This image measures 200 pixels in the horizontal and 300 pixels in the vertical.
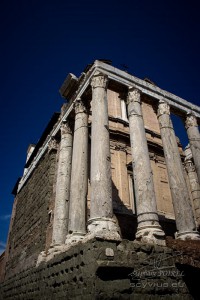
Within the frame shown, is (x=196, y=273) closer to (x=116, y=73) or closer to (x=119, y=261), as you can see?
(x=119, y=261)

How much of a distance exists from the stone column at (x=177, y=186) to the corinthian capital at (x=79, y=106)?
332 centimetres

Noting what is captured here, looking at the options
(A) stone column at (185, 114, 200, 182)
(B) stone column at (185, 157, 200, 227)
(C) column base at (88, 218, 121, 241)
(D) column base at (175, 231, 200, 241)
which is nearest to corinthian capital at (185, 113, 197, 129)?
(A) stone column at (185, 114, 200, 182)

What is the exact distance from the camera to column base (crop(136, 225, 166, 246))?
20.3 ft

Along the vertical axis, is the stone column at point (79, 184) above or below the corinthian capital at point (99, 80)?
below

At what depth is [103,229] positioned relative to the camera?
18.9 ft

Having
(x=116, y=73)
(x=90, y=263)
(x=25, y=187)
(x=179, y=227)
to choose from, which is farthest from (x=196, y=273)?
(x=25, y=187)

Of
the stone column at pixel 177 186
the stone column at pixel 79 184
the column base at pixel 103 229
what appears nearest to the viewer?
the column base at pixel 103 229

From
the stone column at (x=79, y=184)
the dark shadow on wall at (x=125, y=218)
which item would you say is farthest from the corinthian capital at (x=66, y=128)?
the dark shadow on wall at (x=125, y=218)

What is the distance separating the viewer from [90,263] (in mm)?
4957

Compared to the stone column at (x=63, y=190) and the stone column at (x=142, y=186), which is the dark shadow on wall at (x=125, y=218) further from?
the stone column at (x=142, y=186)

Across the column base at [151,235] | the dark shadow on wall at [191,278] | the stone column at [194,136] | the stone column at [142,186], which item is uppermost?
the stone column at [194,136]

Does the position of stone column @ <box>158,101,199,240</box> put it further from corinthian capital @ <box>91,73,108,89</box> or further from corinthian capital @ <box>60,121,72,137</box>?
corinthian capital @ <box>60,121,72,137</box>

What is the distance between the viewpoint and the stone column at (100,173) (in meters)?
5.93

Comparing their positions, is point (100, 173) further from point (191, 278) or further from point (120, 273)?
point (191, 278)
